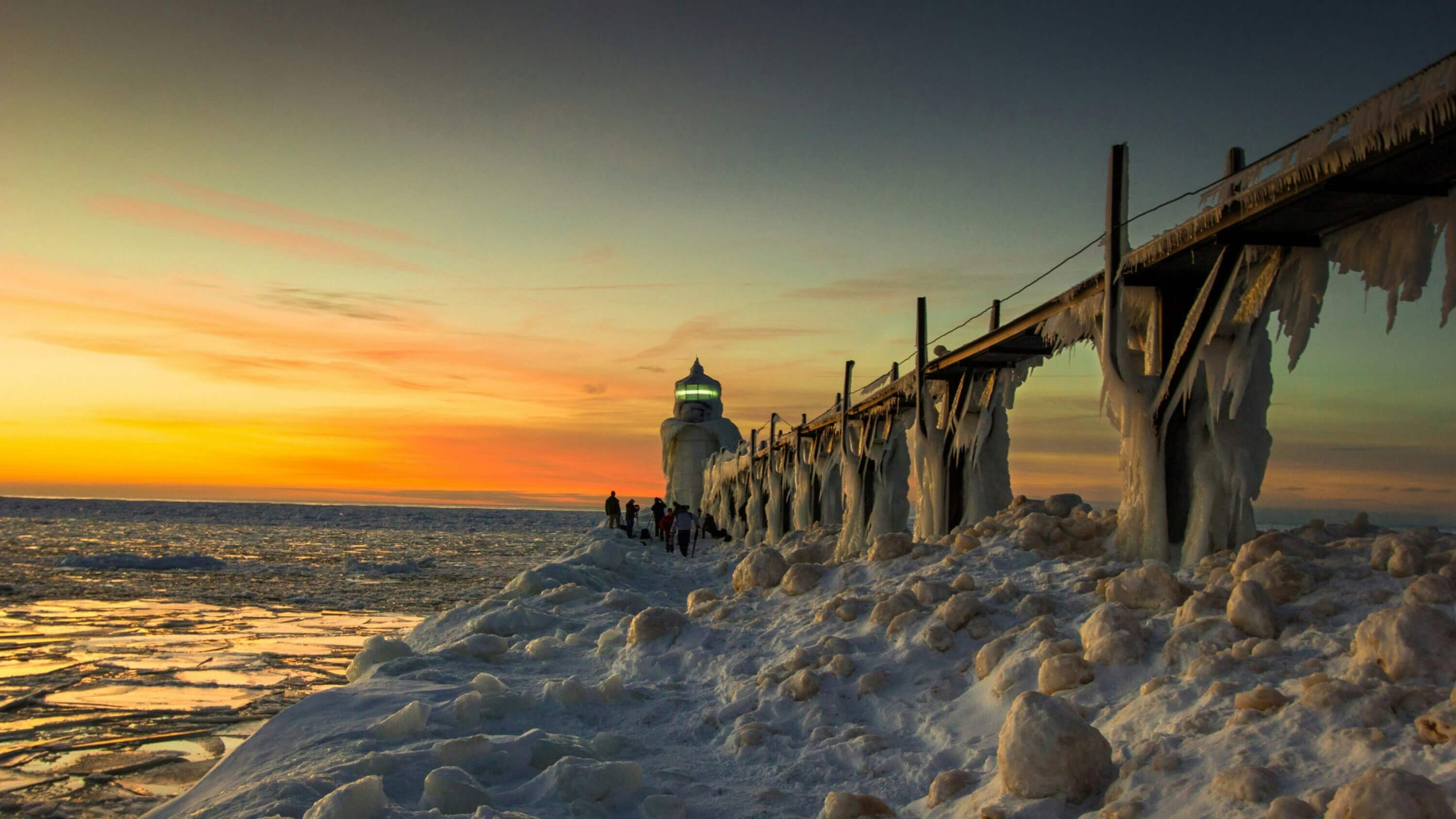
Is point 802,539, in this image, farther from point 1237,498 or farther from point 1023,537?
point 1237,498

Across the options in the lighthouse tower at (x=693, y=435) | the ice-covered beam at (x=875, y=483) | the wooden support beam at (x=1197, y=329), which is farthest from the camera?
the lighthouse tower at (x=693, y=435)

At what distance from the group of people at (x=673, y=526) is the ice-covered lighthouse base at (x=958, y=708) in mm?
16811

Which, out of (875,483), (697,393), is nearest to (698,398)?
(697,393)

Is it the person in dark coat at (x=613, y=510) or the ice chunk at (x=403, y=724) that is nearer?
the ice chunk at (x=403, y=724)

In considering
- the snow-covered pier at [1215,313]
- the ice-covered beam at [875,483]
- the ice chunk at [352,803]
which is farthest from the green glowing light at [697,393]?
the ice chunk at [352,803]

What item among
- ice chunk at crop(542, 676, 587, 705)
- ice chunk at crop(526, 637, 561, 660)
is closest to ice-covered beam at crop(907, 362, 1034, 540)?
ice chunk at crop(526, 637, 561, 660)

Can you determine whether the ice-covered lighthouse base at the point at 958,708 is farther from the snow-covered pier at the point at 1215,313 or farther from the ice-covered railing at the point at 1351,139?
the ice-covered railing at the point at 1351,139

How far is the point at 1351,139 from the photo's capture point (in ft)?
18.2

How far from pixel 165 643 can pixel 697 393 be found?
4359 centimetres

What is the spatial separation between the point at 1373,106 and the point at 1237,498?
334 cm

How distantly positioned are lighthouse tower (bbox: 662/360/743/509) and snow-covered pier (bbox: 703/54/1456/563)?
131 feet

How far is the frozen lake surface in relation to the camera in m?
6.39

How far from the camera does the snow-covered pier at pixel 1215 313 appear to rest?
18.5 feet

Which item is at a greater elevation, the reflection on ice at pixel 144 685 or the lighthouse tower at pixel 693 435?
the lighthouse tower at pixel 693 435
